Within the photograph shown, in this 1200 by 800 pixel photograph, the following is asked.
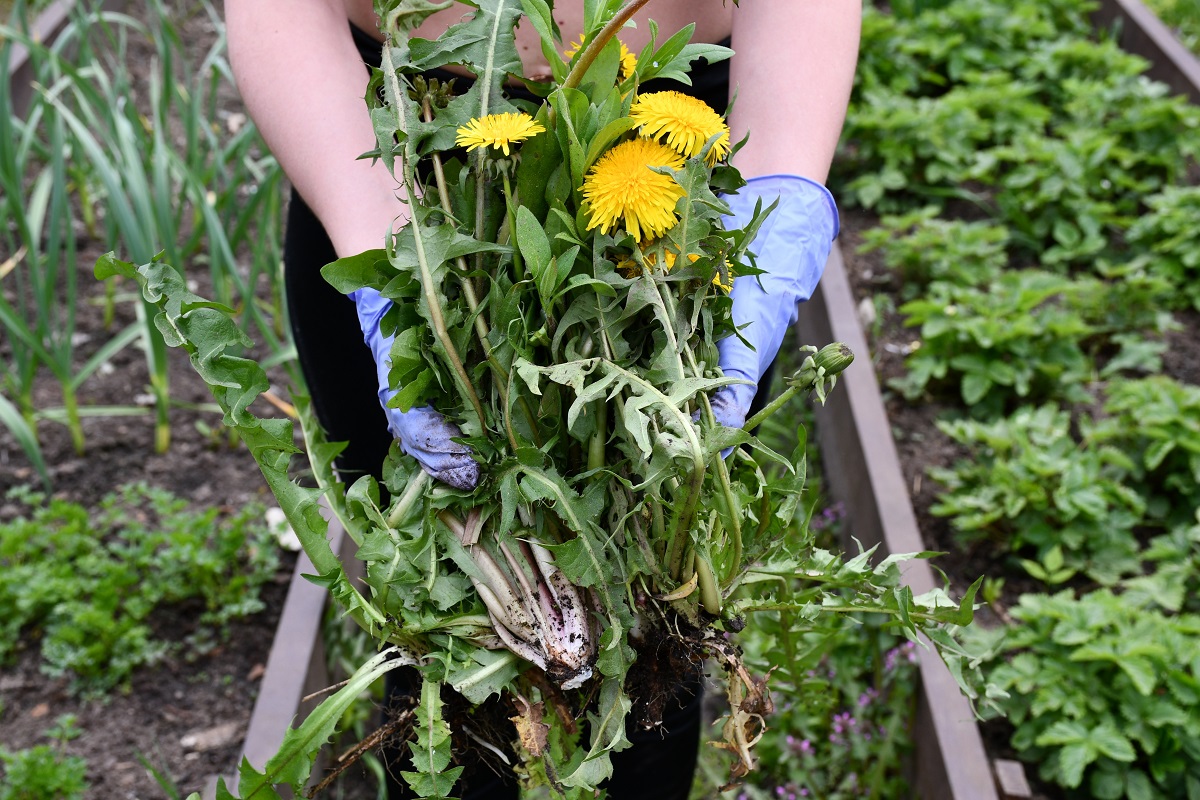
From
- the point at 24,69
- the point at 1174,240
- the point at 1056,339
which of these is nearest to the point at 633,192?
the point at 1056,339

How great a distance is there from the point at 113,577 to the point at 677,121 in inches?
73.7

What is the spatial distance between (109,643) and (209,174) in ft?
4.37

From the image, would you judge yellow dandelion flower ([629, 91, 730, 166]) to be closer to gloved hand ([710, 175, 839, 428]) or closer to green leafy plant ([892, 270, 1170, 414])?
gloved hand ([710, 175, 839, 428])

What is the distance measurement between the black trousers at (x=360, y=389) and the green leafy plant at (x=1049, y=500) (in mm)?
1016

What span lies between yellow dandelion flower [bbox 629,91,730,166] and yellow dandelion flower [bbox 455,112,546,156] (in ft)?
0.36

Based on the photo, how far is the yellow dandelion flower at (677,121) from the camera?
1.11 meters

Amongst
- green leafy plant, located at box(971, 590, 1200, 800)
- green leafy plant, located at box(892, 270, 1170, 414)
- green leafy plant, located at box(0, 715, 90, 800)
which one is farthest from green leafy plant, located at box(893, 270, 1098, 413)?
green leafy plant, located at box(0, 715, 90, 800)

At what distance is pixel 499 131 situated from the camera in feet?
3.55

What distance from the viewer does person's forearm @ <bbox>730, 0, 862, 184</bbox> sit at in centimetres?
160

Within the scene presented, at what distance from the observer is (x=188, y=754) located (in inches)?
88.0

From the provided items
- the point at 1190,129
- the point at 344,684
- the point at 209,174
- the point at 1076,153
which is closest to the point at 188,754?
the point at 344,684

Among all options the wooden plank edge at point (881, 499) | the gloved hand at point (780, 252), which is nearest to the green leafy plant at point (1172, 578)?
the wooden plank edge at point (881, 499)

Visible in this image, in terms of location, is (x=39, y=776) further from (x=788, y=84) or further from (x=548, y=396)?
(x=788, y=84)

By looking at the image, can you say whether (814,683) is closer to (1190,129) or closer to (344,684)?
(344,684)
